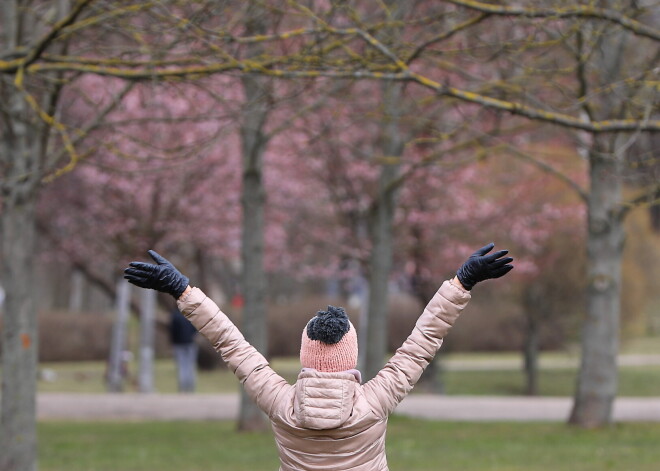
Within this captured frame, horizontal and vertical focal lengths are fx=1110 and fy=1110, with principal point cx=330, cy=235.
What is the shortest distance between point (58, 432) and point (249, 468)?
4222 millimetres

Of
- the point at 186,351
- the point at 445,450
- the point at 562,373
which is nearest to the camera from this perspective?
the point at 445,450

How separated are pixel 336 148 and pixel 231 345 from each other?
54.3 feet

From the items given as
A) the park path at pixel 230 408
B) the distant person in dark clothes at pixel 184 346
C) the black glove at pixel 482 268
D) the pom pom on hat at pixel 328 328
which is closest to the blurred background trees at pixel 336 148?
the park path at pixel 230 408

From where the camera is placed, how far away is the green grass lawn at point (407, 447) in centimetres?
1015

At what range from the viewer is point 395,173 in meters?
15.4

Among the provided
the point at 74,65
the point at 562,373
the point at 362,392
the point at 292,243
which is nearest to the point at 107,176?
the point at 292,243

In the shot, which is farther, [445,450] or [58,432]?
[58,432]

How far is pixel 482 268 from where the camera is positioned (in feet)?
13.2

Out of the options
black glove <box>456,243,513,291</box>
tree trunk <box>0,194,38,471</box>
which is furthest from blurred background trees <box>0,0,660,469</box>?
black glove <box>456,243,513,291</box>

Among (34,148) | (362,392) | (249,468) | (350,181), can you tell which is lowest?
(249,468)

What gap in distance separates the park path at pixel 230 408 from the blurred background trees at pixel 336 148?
62.6 inches

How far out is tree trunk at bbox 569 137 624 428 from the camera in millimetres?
12938

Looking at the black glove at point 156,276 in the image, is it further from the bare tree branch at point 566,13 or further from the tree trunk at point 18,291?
the tree trunk at point 18,291

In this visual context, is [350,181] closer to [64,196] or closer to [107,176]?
[107,176]
